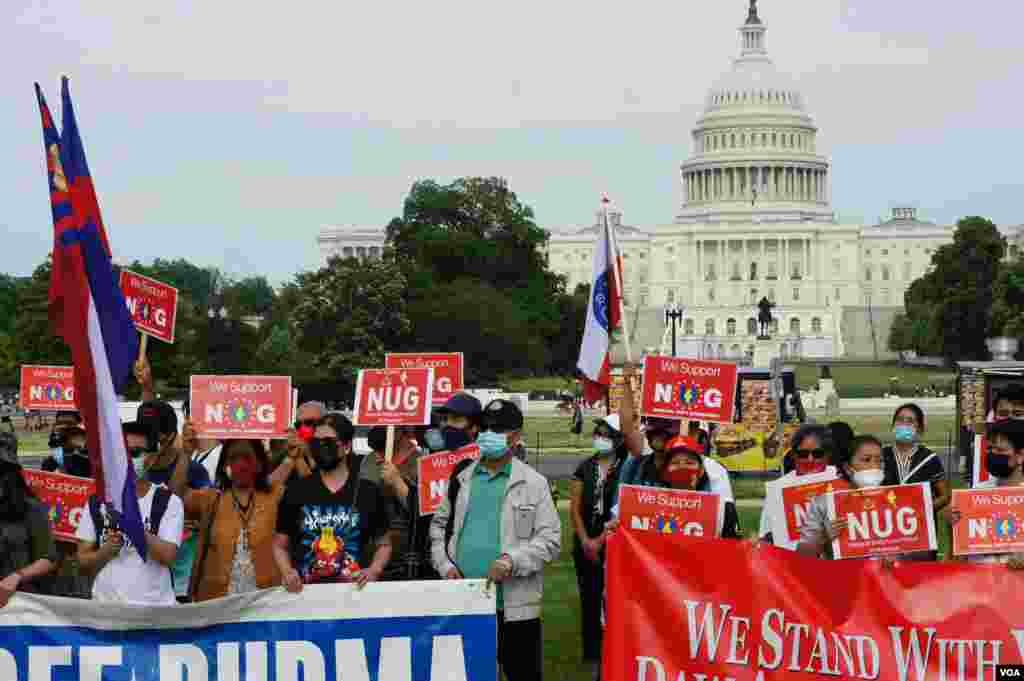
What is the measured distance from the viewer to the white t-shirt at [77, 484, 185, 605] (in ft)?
31.8

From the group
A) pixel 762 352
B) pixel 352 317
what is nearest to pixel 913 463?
pixel 352 317

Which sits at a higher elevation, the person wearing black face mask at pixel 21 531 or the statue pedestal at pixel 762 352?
the statue pedestal at pixel 762 352

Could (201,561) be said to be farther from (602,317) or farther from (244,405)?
(602,317)

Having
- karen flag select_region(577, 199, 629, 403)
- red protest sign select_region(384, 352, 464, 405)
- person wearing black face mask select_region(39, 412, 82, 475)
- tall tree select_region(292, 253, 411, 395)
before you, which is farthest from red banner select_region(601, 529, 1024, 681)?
tall tree select_region(292, 253, 411, 395)

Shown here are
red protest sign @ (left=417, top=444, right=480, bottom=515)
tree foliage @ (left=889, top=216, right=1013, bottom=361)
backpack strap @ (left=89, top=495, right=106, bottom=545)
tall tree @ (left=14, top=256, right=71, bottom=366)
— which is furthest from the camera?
tree foliage @ (left=889, top=216, right=1013, bottom=361)

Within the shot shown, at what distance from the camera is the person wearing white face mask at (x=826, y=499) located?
10367 millimetres

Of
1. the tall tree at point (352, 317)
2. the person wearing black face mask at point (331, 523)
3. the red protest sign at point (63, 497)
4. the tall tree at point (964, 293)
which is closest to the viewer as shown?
the person wearing black face mask at point (331, 523)

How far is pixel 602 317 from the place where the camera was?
13648mm

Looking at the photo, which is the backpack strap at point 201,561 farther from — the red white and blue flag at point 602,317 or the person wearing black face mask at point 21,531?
the red white and blue flag at point 602,317

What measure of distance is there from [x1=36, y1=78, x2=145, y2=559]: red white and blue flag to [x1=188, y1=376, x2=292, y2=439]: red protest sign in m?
3.50

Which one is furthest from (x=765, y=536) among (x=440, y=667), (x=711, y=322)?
(x=711, y=322)

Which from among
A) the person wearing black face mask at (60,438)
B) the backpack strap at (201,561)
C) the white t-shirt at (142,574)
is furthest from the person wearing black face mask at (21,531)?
the person wearing black face mask at (60,438)

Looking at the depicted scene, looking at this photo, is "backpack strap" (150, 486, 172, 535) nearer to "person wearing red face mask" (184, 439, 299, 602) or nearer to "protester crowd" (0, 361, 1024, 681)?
"protester crowd" (0, 361, 1024, 681)

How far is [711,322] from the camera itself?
15612cm
